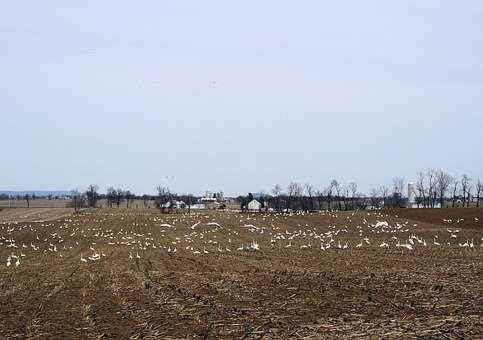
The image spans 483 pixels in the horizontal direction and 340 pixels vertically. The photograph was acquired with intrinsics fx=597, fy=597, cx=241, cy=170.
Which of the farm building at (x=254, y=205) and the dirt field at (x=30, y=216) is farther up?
the farm building at (x=254, y=205)

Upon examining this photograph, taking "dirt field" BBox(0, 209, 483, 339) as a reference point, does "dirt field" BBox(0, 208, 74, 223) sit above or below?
below

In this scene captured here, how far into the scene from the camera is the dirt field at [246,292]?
12312 millimetres

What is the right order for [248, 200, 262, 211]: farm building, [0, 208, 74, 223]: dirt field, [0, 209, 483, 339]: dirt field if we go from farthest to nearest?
[248, 200, 262, 211]: farm building, [0, 208, 74, 223]: dirt field, [0, 209, 483, 339]: dirt field

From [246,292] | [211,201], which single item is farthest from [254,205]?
[246,292]

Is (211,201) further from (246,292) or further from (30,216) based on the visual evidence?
(246,292)

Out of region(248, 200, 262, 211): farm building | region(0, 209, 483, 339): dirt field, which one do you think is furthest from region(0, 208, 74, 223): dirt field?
region(0, 209, 483, 339): dirt field

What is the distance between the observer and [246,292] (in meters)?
17.7

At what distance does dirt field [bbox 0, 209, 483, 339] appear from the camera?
12.3 metres

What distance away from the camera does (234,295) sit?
17.1 metres

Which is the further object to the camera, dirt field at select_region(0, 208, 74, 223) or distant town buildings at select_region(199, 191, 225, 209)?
distant town buildings at select_region(199, 191, 225, 209)

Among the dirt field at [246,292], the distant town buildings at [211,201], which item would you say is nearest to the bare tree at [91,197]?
the distant town buildings at [211,201]

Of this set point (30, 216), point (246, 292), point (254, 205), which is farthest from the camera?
point (254, 205)

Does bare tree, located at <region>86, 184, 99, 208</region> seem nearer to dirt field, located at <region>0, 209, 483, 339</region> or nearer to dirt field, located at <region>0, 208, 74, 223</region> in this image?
dirt field, located at <region>0, 208, 74, 223</region>

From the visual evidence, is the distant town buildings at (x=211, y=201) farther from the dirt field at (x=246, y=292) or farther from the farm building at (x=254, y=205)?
the dirt field at (x=246, y=292)
